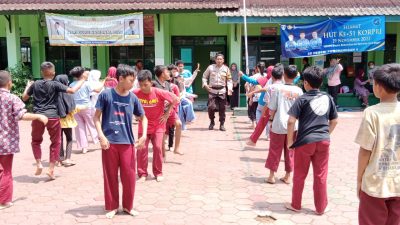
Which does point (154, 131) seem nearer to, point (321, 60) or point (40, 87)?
point (40, 87)

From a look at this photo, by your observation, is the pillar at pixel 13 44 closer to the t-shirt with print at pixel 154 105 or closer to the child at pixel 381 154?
the t-shirt with print at pixel 154 105

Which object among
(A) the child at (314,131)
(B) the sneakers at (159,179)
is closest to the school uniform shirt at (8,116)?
(B) the sneakers at (159,179)

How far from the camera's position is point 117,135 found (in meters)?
4.38

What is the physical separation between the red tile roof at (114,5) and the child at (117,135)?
8581 mm

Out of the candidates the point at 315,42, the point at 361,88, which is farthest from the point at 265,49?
the point at 361,88

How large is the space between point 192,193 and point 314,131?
175 cm

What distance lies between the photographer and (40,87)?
5.73 m

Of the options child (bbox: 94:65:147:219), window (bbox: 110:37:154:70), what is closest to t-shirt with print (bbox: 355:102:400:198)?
child (bbox: 94:65:147:219)

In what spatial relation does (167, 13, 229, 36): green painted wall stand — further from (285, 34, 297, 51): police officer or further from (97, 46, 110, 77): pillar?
(285, 34, 297, 51): police officer

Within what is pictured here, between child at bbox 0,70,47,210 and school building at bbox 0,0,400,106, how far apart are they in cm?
840

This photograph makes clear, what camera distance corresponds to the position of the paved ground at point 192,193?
176 inches

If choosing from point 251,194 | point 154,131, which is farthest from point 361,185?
point 154,131

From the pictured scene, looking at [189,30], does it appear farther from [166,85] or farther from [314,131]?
[314,131]

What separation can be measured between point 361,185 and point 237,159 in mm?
4035
